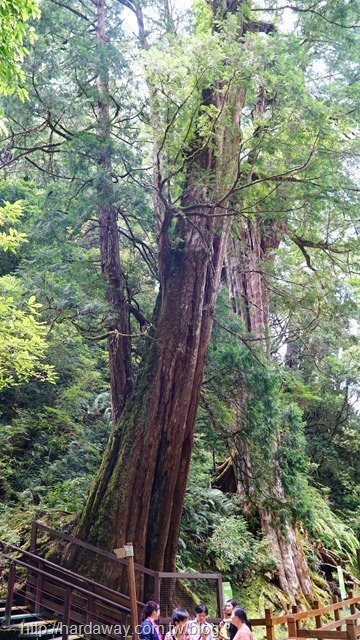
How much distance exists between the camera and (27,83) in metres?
8.39

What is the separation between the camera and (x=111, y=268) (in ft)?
29.1

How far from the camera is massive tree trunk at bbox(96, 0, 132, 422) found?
830 centimetres

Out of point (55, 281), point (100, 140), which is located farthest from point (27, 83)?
point (55, 281)

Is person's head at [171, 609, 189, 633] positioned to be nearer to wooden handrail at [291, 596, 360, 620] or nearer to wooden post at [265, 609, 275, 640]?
wooden post at [265, 609, 275, 640]

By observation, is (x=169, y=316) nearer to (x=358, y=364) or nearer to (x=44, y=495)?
(x=44, y=495)

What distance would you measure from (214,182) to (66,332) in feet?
13.8

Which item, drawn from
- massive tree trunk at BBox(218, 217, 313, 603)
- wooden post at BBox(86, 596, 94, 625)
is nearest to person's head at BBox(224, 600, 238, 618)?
wooden post at BBox(86, 596, 94, 625)

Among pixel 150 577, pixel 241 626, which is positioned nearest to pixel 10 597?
pixel 150 577

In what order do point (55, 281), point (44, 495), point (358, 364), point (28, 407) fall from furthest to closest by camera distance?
point (358, 364), point (28, 407), point (44, 495), point (55, 281)

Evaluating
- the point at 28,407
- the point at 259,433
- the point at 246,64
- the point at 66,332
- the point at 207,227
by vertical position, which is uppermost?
the point at 246,64

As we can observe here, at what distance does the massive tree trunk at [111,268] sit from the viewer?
8.30 meters

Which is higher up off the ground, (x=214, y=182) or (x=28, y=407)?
(x=214, y=182)

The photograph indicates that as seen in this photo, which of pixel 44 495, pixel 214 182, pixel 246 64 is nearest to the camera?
pixel 246 64

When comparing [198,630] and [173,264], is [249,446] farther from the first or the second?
[198,630]
